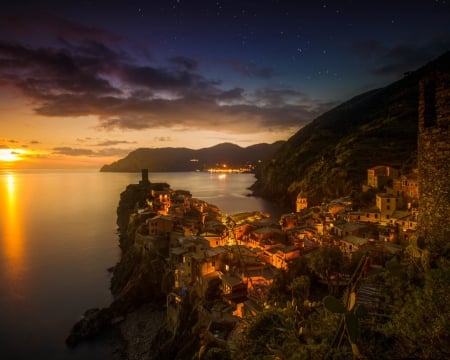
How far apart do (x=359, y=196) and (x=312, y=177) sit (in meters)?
28.7

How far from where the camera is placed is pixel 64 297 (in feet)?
113

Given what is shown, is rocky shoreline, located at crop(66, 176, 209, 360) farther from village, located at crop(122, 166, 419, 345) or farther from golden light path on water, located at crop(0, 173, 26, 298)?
golden light path on water, located at crop(0, 173, 26, 298)

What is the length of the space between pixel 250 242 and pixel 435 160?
3022 centimetres

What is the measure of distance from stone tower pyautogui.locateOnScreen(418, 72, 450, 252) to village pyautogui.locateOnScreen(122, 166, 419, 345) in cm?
1055

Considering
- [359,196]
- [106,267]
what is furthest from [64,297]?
[359,196]

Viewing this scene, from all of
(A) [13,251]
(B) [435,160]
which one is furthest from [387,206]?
(A) [13,251]

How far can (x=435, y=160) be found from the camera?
6.16m

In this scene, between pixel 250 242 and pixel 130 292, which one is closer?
pixel 130 292

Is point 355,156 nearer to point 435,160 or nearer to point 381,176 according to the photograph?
point 381,176

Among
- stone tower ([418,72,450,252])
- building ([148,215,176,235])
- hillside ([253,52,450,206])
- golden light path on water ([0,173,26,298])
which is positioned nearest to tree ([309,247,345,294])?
stone tower ([418,72,450,252])

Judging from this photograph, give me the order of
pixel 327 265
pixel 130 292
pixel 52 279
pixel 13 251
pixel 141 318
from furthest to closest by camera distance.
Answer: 1. pixel 13 251
2. pixel 52 279
3. pixel 130 292
4. pixel 141 318
5. pixel 327 265

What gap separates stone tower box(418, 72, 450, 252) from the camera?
5852 mm

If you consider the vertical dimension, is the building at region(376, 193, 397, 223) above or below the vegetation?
below

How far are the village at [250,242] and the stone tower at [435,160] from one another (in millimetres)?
10552
